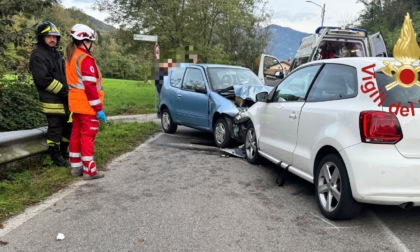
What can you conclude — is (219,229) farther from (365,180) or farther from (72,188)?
(72,188)

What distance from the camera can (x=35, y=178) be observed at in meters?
5.18

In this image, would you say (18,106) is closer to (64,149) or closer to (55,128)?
(64,149)

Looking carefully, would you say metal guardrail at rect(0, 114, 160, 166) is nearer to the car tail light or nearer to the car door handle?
the car door handle

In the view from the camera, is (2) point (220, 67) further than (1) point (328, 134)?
Yes

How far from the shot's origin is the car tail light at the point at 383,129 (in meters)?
3.39

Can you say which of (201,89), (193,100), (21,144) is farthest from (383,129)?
(193,100)

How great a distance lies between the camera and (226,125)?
24.3 feet

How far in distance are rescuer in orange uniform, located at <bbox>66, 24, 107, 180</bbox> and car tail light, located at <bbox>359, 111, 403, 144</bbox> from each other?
3.47 metres

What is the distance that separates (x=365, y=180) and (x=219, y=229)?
142 cm

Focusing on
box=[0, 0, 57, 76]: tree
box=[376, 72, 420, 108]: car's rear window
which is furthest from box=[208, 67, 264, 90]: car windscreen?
box=[376, 72, 420, 108]: car's rear window

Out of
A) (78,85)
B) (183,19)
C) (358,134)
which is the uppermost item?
(183,19)

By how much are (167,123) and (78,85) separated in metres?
4.45

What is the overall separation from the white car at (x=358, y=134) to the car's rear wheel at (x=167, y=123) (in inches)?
197

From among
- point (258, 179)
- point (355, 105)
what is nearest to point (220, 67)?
point (258, 179)
